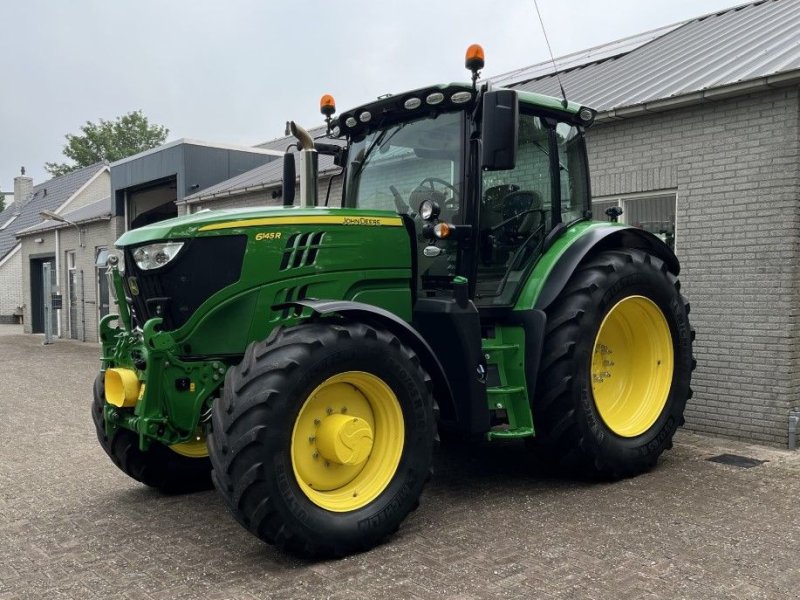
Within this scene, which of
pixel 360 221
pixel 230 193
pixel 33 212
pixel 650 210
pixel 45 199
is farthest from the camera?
pixel 45 199

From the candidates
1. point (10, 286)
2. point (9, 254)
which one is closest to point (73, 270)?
point (9, 254)

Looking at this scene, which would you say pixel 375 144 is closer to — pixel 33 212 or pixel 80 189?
pixel 80 189

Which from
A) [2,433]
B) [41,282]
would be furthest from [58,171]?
[2,433]

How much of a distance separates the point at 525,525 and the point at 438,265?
5.50 ft

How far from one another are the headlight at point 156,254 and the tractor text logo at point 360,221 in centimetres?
95

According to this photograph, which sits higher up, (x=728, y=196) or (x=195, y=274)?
(x=728, y=196)

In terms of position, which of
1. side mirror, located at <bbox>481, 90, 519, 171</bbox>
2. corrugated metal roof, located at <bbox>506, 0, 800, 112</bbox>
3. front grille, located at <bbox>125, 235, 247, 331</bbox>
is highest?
corrugated metal roof, located at <bbox>506, 0, 800, 112</bbox>

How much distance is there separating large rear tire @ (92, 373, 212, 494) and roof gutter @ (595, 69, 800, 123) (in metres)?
4.90

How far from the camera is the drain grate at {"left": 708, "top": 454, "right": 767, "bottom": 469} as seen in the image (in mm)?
5688

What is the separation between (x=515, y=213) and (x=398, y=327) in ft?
4.89

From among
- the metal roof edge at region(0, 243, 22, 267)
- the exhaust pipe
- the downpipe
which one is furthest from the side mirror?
the metal roof edge at region(0, 243, 22, 267)

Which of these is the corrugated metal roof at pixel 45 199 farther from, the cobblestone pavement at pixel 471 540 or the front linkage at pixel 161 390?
the front linkage at pixel 161 390

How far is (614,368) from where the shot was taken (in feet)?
18.7

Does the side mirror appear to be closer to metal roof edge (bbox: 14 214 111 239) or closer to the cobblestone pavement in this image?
the cobblestone pavement
